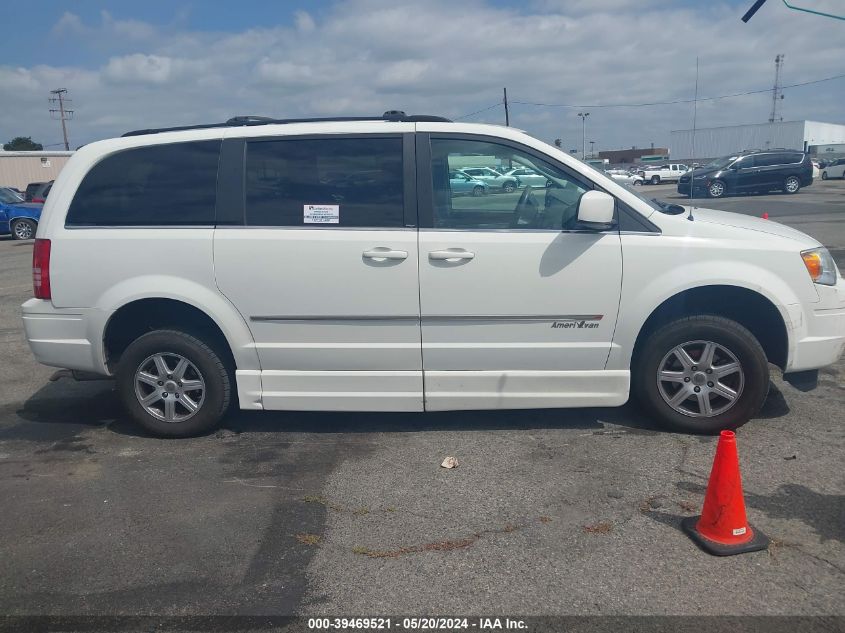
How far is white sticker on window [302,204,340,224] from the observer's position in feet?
15.7

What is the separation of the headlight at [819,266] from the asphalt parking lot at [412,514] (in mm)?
1001

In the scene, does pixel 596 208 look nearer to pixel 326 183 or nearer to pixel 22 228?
pixel 326 183

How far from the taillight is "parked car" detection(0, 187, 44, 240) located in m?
20.5

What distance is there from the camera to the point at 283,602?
3.21 meters

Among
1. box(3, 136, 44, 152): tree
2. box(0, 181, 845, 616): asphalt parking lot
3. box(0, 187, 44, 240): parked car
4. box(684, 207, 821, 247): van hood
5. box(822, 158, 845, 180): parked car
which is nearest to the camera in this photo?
box(0, 181, 845, 616): asphalt parking lot

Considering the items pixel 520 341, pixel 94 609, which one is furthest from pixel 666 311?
pixel 94 609

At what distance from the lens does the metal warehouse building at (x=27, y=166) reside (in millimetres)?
46562

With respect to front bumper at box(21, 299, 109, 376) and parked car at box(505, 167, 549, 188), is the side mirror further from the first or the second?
front bumper at box(21, 299, 109, 376)

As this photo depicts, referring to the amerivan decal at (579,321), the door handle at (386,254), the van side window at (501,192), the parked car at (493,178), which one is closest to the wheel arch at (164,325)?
the door handle at (386,254)

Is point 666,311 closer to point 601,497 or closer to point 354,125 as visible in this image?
point 601,497

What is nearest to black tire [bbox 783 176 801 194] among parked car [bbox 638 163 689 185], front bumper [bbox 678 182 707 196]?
front bumper [bbox 678 182 707 196]

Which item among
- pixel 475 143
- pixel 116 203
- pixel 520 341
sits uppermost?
pixel 475 143

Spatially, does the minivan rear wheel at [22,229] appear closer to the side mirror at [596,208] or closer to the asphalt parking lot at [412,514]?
the asphalt parking lot at [412,514]

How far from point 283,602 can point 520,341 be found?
225 centimetres
